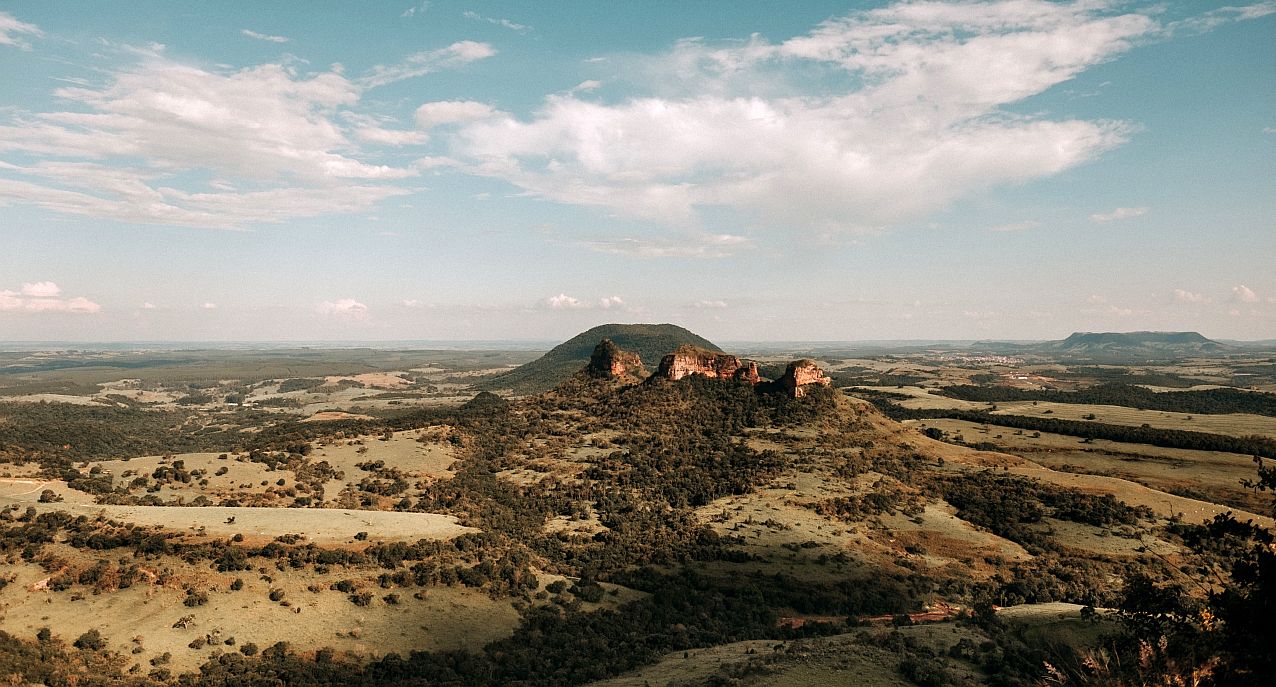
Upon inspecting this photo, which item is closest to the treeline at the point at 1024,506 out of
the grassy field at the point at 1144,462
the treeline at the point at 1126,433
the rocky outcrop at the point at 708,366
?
the grassy field at the point at 1144,462

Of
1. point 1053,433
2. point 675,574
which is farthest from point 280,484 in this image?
point 1053,433

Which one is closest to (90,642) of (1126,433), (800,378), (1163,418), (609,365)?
(609,365)

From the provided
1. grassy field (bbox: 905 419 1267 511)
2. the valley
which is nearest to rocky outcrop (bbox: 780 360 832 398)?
the valley

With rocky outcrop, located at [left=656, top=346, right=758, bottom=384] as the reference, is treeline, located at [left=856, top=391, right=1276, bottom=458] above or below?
below

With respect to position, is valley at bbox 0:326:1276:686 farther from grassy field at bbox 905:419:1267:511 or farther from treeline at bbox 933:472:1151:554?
grassy field at bbox 905:419:1267:511

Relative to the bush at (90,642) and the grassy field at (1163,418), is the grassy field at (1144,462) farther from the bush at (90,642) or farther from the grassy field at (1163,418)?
the bush at (90,642)

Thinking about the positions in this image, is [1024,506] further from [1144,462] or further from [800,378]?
[1144,462]

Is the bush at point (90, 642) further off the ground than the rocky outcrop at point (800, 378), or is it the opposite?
the rocky outcrop at point (800, 378)
